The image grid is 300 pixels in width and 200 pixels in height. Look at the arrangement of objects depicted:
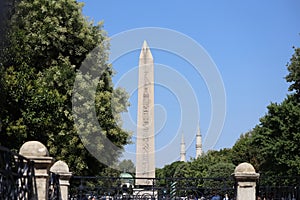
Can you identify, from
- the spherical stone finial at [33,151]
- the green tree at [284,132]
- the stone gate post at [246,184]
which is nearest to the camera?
the spherical stone finial at [33,151]

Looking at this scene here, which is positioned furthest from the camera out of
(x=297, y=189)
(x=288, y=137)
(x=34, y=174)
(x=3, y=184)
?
(x=288, y=137)

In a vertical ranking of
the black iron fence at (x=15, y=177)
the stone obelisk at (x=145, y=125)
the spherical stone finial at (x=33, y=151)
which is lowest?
the black iron fence at (x=15, y=177)

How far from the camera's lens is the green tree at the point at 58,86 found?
2120 cm

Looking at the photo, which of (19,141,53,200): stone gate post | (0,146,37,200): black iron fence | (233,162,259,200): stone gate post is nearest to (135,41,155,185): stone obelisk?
(233,162,259,200): stone gate post

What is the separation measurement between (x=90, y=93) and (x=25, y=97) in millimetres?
2924

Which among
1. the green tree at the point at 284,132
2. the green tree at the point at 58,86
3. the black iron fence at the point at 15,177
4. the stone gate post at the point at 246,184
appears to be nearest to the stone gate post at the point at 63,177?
the stone gate post at the point at 246,184

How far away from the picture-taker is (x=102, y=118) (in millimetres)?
23062

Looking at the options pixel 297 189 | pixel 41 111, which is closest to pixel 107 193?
pixel 297 189

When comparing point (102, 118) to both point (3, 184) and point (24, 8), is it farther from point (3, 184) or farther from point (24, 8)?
point (3, 184)

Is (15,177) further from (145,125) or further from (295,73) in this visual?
(295,73)

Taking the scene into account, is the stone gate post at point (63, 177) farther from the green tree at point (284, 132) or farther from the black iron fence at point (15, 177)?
the green tree at point (284, 132)

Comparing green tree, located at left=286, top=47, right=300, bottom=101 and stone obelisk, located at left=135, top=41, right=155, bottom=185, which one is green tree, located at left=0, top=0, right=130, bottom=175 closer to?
stone obelisk, located at left=135, top=41, right=155, bottom=185

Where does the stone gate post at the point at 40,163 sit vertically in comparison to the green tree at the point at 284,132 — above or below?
below

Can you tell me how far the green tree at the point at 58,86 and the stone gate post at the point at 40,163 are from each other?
12723 mm
